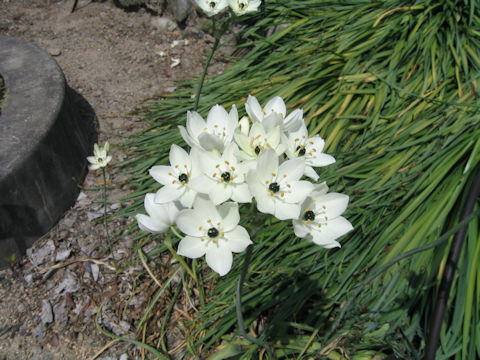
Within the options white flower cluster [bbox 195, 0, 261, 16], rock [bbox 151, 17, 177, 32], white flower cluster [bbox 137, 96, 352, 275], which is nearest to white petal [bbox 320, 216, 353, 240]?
white flower cluster [bbox 137, 96, 352, 275]

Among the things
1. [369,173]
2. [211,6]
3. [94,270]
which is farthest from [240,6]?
[94,270]

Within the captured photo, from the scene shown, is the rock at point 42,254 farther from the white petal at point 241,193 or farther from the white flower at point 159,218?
the white petal at point 241,193

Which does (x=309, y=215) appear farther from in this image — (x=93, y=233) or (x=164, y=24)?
(x=164, y=24)

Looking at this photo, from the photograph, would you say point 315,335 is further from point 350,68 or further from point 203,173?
point 350,68

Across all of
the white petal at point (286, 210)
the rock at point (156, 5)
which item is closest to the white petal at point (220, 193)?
the white petal at point (286, 210)

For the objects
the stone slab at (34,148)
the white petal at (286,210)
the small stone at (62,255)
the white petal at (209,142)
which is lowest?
the small stone at (62,255)

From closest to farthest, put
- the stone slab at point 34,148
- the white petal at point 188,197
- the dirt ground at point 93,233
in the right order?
the white petal at point 188,197 → the dirt ground at point 93,233 → the stone slab at point 34,148

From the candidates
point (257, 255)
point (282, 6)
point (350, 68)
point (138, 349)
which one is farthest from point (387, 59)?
point (138, 349)
